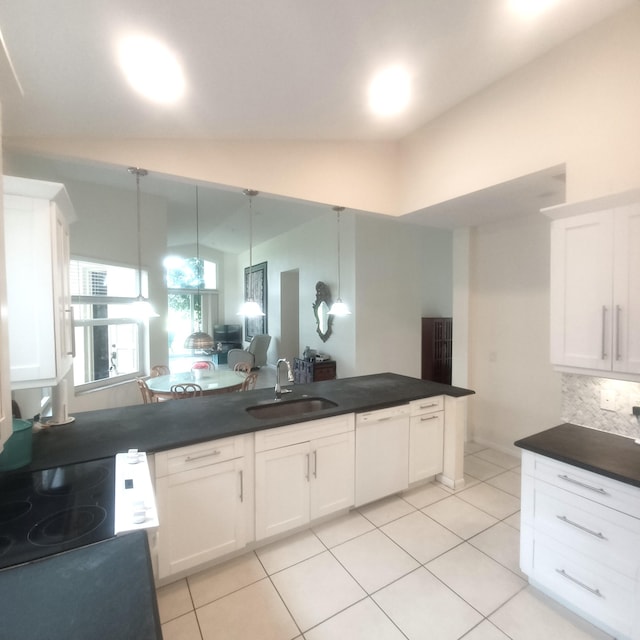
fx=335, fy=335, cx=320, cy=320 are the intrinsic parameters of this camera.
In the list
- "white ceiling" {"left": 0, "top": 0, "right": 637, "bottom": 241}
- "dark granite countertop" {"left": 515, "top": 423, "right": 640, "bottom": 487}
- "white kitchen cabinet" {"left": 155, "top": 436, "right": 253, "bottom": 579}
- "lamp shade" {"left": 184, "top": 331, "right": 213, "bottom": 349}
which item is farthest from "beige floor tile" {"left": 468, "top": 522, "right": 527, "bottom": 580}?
"lamp shade" {"left": 184, "top": 331, "right": 213, "bottom": 349}

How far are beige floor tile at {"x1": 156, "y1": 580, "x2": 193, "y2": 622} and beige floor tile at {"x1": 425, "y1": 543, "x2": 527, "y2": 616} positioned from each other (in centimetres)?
139

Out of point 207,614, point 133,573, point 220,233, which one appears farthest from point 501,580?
point 220,233

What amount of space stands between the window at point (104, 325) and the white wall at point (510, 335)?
4.63 metres

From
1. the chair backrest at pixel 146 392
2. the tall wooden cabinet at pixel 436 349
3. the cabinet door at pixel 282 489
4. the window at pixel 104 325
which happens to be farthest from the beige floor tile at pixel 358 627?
the tall wooden cabinet at pixel 436 349

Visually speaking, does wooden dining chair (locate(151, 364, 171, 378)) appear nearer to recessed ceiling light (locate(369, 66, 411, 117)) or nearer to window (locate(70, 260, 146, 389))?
window (locate(70, 260, 146, 389))

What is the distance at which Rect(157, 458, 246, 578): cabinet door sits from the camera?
1.80m

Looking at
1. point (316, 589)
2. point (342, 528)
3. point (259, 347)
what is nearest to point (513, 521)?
point (342, 528)

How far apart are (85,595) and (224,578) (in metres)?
1.34

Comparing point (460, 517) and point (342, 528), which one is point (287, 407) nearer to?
point (342, 528)

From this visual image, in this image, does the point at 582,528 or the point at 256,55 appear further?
the point at 256,55

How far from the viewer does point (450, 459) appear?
9.55 ft

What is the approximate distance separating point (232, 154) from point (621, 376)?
9.51 feet

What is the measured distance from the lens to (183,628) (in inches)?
64.6

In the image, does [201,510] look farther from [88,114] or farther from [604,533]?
[88,114]
